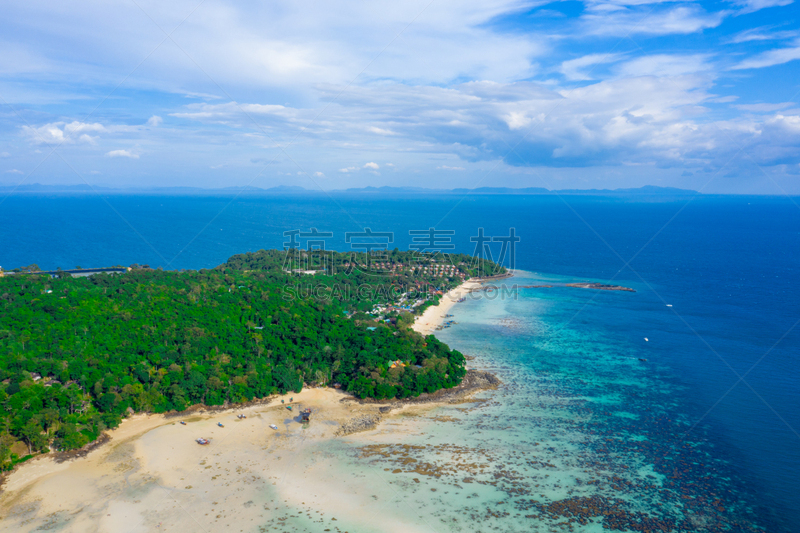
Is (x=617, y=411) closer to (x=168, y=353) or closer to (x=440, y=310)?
(x=440, y=310)

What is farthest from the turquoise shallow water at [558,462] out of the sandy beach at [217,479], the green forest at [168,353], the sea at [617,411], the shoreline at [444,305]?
the shoreline at [444,305]

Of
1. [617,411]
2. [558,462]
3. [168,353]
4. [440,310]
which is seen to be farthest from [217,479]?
[440,310]

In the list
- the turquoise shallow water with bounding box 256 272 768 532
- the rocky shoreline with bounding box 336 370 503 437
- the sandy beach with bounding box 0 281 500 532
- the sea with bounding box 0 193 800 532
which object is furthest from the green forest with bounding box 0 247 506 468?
the sea with bounding box 0 193 800 532

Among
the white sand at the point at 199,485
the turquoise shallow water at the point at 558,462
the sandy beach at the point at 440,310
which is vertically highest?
the sandy beach at the point at 440,310

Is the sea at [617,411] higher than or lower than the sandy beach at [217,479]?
higher

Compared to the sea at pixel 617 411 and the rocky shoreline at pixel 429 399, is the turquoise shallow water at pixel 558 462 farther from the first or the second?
the rocky shoreline at pixel 429 399

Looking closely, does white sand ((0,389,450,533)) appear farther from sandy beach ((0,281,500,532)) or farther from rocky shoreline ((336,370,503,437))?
rocky shoreline ((336,370,503,437))

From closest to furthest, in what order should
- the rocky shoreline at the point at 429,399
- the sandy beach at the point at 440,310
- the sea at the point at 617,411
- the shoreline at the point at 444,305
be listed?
1. the sea at the point at 617,411
2. the rocky shoreline at the point at 429,399
3. the sandy beach at the point at 440,310
4. the shoreline at the point at 444,305
